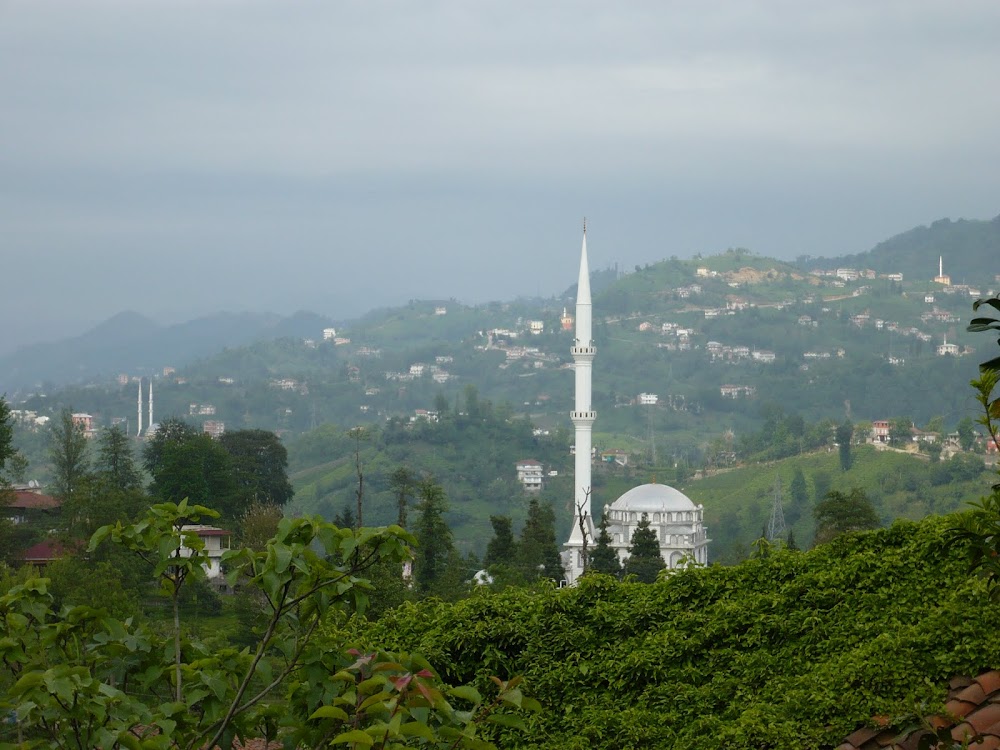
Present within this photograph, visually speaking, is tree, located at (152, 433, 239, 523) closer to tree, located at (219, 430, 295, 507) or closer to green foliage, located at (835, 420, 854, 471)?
tree, located at (219, 430, 295, 507)

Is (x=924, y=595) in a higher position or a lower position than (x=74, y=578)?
higher

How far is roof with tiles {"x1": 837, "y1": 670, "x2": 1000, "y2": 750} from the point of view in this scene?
4652mm

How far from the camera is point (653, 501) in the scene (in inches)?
1973

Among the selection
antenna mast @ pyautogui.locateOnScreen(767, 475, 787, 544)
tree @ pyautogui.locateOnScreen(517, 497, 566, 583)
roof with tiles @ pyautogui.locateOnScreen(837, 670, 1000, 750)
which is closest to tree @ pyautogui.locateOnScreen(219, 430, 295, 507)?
tree @ pyautogui.locateOnScreen(517, 497, 566, 583)

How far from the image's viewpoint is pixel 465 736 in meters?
3.09

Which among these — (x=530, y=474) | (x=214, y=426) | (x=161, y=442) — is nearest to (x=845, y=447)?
(x=530, y=474)

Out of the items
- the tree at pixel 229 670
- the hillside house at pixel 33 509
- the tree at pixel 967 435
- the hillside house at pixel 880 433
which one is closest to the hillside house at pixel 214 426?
the hillside house at pixel 880 433

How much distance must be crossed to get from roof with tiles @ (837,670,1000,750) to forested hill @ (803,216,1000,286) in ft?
525

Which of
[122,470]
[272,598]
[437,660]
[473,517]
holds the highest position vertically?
[272,598]

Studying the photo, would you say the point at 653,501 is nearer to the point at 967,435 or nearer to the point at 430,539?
the point at 430,539

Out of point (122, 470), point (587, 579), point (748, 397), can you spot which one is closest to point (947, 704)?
point (587, 579)

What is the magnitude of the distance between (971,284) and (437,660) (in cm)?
16031

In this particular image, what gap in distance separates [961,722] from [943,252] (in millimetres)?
173147

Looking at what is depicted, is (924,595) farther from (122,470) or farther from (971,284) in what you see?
(971,284)
